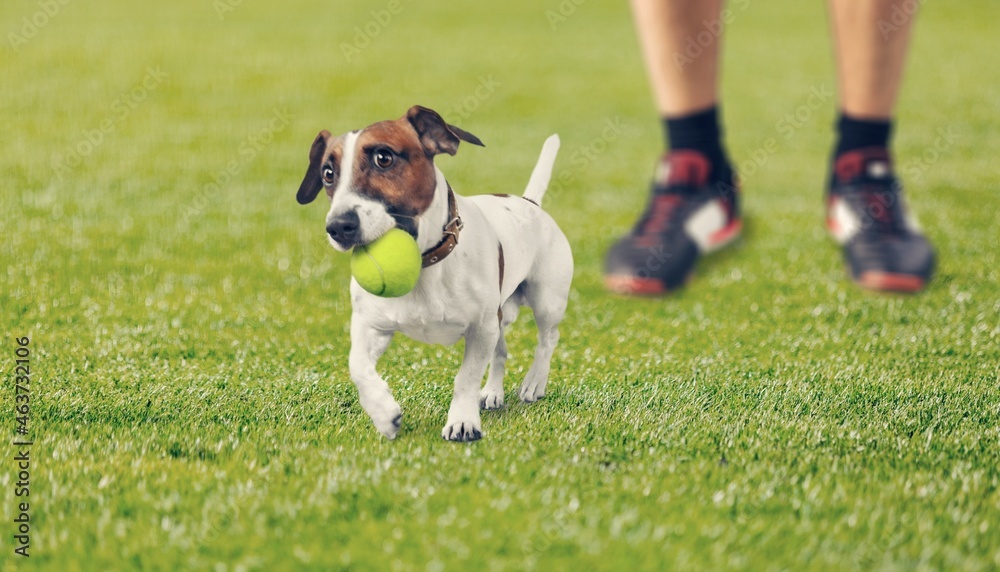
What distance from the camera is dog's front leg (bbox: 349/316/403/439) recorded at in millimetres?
2402

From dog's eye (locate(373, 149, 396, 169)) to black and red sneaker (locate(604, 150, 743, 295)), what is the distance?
211 cm

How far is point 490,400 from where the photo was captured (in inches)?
111

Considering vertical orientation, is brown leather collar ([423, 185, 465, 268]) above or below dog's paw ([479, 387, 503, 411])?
above

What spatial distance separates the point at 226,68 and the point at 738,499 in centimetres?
888

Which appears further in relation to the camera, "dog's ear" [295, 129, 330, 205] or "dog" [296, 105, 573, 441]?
"dog's ear" [295, 129, 330, 205]

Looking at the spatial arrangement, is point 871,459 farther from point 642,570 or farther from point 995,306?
point 995,306

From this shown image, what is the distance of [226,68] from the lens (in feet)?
33.1

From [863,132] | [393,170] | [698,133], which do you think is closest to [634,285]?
[698,133]

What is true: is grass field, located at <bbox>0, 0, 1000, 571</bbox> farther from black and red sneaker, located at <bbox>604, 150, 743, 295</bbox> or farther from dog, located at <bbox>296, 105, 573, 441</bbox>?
dog, located at <bbox>296, 105, 573, 441</bbox>

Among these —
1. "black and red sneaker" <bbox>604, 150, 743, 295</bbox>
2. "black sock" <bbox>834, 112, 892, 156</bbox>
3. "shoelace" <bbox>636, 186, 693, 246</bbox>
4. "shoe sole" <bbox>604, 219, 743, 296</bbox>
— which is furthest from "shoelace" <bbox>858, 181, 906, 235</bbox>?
"shoe sole" <bbox>604, 219, 743, 296</bbox>

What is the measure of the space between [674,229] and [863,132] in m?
0.96

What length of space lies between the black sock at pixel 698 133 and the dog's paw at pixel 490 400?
2113 mm

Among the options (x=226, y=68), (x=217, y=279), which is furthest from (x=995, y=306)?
(x=226, y=68)

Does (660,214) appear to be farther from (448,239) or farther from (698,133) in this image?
(448,239)
